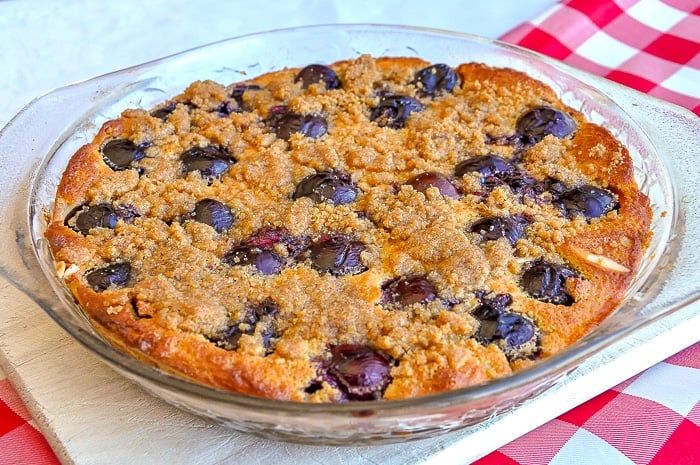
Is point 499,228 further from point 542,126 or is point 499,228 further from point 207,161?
point 207,161

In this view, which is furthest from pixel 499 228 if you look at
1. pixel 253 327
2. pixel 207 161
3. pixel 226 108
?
pixel 226 108

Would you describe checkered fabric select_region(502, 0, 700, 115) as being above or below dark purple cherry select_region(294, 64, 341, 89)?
below

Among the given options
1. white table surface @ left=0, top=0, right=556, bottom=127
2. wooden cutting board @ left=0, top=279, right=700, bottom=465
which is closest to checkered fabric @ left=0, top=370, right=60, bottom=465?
wooden cutting board @ left=0, top=279, right=700, bottom=465

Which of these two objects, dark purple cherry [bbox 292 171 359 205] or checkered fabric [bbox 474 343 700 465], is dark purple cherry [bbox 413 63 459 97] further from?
checkered fabric [bbox 474 343 700 465]

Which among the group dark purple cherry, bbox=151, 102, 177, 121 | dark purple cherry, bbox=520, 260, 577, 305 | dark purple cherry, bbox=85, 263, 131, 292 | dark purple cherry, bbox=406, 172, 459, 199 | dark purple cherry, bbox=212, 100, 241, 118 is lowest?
dark purple cherry, bbox=520, 260, 577, 305

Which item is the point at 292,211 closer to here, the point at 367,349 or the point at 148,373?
the point at 367,349

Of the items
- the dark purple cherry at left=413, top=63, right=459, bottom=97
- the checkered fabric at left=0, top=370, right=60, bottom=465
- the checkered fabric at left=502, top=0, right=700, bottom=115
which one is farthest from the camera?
the checkered fabric at left=502, top=0, right=700, bottom=115

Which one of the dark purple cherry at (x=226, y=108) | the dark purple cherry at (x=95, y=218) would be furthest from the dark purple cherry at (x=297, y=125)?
the dark purple cherry at (x=95, y=218)
